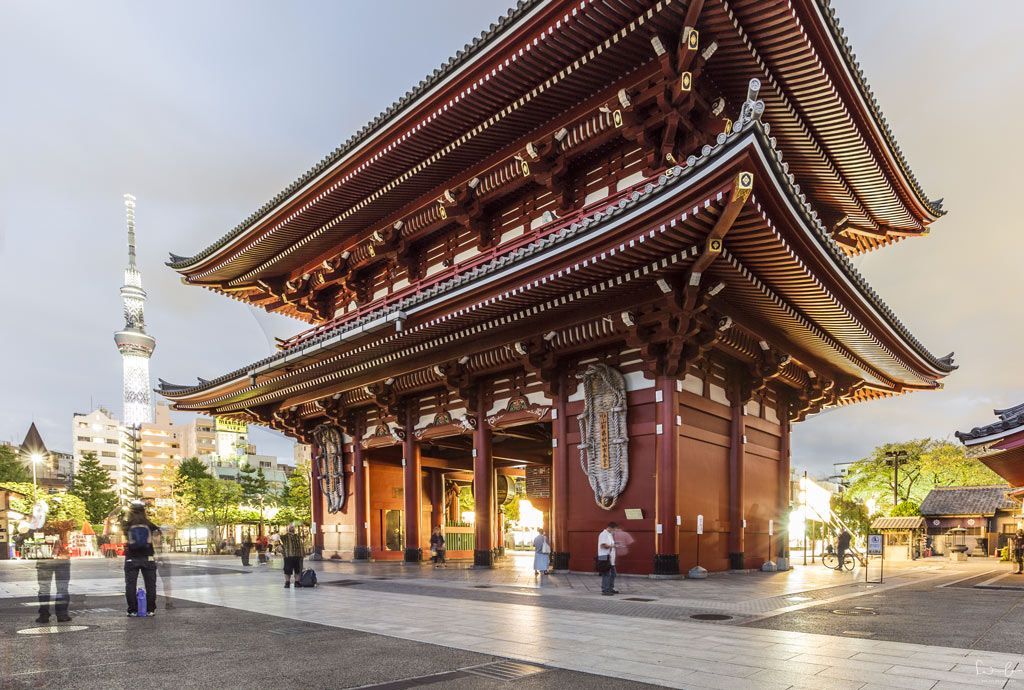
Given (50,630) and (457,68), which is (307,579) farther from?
(457,68)

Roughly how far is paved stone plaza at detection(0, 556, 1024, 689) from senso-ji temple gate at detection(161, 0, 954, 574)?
370 cm

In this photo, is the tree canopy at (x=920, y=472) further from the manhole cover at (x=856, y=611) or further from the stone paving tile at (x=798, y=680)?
the stone paving tile at (x=798, y=680)

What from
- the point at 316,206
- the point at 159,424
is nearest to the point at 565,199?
the point at 316,206

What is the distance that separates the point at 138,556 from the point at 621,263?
37.1 feet

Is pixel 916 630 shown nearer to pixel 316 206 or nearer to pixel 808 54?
→ pixel 808 54

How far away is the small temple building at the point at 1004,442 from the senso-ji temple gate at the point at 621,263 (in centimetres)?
329

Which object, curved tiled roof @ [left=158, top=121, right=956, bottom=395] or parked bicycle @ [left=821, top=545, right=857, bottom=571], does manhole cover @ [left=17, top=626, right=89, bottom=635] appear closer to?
curved tiled roof @ [left=158, top=121, right=956, bottom=395]

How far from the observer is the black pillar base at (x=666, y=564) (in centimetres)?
1692

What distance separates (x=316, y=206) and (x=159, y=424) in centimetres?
14799

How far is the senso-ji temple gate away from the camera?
1527cm

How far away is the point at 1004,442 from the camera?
1827 cm

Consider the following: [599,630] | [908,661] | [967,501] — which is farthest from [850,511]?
[908,661]

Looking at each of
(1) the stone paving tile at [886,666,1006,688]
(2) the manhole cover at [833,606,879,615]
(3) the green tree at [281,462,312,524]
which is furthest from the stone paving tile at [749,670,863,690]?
(3) the green tree at [281,462,312,524]

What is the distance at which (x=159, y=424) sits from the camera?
152 metres
